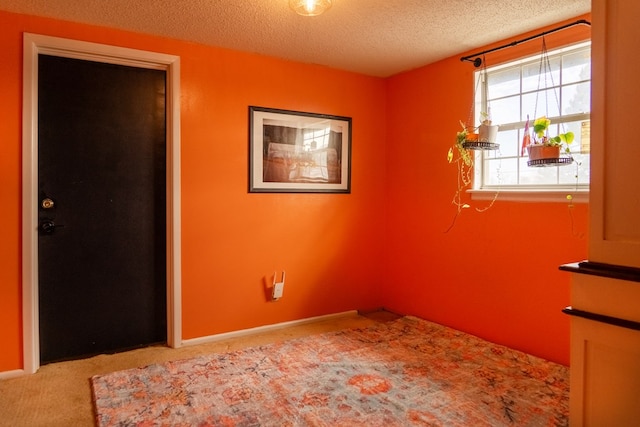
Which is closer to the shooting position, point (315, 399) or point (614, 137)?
point (614, 137)

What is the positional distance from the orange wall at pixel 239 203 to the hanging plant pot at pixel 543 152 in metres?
1.75

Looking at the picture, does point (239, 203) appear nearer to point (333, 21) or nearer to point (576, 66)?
point (333, 21)

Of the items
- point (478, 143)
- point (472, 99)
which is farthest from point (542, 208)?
point (472, 99)

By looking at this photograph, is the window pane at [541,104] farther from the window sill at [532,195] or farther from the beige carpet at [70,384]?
the beige carpet at [70,384]

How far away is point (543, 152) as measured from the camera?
2445 millimetres

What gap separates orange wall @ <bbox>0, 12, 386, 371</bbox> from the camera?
2.61 metres

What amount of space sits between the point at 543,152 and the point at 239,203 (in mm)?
2185

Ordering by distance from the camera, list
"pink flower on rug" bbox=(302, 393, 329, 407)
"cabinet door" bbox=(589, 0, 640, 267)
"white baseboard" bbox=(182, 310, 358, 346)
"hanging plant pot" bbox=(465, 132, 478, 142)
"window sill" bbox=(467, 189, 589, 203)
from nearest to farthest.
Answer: "cabinet door" bbox=(589, 0, 640, 267), "pink flower on rug" bbox=(302, 393, 329, 407), "window sill" bbox=(467, 189, 589, 203), "hanging plant pot" bbox=(465, 132, 478, 142), "white baseboard" bbox=(182, 310, 358, 346)

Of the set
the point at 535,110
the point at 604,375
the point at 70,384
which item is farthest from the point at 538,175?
the point at 70,384

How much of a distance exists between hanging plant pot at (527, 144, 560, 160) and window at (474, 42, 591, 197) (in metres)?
0.19

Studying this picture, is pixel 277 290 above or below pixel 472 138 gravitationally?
below

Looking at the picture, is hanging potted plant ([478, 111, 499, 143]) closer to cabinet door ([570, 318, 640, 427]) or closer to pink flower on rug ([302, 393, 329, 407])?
cabinet door ([570, 318, 640, 427])

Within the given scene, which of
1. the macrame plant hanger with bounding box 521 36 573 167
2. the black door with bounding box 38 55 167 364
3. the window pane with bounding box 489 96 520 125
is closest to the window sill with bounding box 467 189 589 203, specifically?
the macrame plant hanger with bounding box 521 36 573 167

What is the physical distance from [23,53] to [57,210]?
3.28 feet
